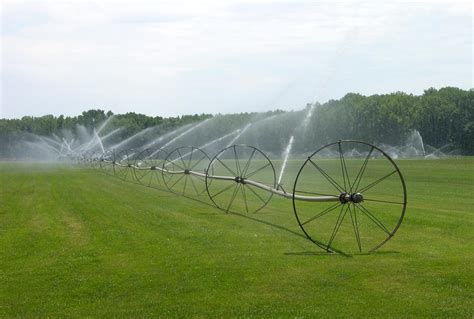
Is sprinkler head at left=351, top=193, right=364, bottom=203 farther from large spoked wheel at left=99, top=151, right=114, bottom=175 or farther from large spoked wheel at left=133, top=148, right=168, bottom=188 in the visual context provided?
large spoked wheel at left=99, top=151, right=114, bottom=175

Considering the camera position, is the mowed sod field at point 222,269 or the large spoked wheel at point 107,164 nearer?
the mowed sod field at point 222,269

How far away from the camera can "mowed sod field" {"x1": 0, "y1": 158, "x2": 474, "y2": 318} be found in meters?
9.43

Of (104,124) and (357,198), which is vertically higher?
(104,124)

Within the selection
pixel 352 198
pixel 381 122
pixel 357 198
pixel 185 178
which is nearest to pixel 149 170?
pixel 185 178

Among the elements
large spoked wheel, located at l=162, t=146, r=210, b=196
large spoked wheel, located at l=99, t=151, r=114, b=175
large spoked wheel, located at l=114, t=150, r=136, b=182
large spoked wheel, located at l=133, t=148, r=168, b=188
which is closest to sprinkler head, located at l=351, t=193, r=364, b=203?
large spoked wheel, located at l=162, t=146, r=210, b=196

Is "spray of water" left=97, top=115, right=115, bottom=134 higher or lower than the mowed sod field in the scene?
higher

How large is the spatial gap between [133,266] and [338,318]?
481 centimetres

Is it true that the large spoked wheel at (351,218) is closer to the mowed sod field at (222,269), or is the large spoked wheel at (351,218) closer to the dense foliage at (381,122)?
the mowed sod field at (222,269)

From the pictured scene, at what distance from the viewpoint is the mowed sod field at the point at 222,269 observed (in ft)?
30.9

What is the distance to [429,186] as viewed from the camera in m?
31.8

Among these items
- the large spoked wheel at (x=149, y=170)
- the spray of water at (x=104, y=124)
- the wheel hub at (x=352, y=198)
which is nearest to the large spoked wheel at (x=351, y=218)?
the wheel hub at (x=352, y=198)

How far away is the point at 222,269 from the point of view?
466 inches

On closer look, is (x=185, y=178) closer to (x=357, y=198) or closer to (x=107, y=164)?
(x=107, y=164)

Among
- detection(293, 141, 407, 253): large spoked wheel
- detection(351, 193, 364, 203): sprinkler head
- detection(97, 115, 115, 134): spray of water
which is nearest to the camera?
detection(351, 193, 364, 203): sprinkler head
